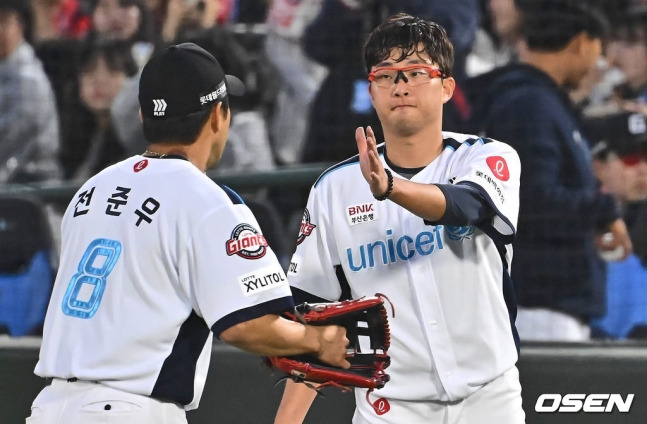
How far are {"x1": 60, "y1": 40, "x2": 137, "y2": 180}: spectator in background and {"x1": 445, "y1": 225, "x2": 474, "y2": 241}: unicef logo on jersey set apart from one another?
11.1 ft

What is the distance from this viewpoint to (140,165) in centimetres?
278

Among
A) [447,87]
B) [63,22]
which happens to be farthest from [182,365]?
[63,22]

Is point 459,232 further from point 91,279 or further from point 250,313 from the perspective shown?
point 91,279

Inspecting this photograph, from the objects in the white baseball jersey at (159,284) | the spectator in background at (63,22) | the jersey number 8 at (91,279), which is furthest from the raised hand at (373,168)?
the spectator in background at (63,22)

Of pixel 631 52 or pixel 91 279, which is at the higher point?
pixel 631 52

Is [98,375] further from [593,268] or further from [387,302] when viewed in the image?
[593,268]

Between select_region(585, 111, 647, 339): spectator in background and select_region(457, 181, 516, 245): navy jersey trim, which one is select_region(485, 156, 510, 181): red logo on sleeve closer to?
select_region(457, 181, 516, 245): navy jersey trim

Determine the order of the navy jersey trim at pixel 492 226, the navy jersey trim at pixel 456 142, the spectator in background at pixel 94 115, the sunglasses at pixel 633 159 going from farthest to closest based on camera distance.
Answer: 1. the spectator in background at pixel 94 115
2. the sunglasses at pixel 633 159
3. the navy jersey trim at pixel 456 142
4. the navy jersey trim at pixel 492 226

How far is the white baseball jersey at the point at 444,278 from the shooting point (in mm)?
3080

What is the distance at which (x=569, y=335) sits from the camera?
4910mm

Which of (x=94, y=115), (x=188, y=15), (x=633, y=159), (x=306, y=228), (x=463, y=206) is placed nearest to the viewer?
(x=463, y=206)

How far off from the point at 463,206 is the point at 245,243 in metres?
0.59

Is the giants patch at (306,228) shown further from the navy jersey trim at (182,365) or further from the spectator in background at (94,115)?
the spectator in background at (94,115)

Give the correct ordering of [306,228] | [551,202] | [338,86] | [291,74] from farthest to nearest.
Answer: [291,74]
[338,86]
[551,202]
[306,228]
